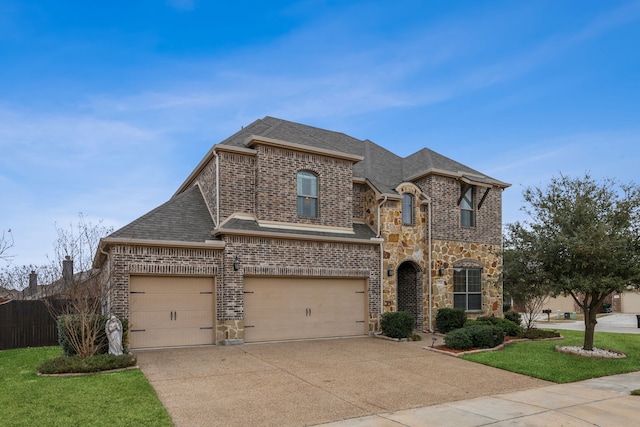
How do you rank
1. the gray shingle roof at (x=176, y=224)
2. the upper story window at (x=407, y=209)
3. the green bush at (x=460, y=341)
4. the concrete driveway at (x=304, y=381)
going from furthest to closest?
the upper story window at (x=407, y=209)
the green bush at (x=460, y=341)
the gray shingle roof at (x=176, y=224)
the concrete driveway at (x=304, y=381)

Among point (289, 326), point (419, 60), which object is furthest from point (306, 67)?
point (289, 326)

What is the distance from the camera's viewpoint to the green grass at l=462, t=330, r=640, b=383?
10594 mm

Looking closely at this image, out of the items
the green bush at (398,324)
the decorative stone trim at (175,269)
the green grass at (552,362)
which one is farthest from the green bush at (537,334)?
the decorative stone trim at (175,269)

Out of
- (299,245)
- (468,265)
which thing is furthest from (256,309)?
(468,265)

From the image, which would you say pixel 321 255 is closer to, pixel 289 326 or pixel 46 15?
pixel 289 326

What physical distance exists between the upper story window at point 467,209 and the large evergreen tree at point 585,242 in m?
5.63

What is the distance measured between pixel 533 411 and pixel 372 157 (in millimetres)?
13451

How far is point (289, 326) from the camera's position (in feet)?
47.9

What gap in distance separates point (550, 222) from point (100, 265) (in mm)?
14433

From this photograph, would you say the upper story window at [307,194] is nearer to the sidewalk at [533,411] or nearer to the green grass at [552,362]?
the green grass at [552,362]

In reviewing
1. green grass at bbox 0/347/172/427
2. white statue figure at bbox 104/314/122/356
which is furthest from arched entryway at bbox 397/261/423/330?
green grass at bbox 0/347/172/427

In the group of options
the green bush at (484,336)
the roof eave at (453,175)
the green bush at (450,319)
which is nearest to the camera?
the green bush at (484,336)

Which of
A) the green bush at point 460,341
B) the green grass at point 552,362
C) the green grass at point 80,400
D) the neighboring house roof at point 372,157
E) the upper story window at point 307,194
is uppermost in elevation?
the neighboring house roof at point 372,157

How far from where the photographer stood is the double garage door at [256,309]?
12.7 meters
